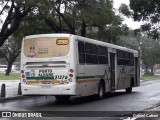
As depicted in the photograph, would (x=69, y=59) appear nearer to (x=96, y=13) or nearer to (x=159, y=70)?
(x=96, y=13)

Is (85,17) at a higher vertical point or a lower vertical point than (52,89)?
higher

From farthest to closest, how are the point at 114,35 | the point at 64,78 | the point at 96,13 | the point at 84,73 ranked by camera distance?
the point at 114,35
the point at 96,13
the point at 84,73
the point at 64,78

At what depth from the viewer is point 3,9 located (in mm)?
23797

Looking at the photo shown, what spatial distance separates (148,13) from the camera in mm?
22000

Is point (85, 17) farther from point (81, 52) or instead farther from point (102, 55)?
point (81, 52)

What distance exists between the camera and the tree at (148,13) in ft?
69.4

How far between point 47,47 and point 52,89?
1943 mm

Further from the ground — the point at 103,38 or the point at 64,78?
the point at 103,38

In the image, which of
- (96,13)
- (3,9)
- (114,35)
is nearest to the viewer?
(3,9)

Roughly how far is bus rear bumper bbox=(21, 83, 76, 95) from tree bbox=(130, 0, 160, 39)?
22.8 feet

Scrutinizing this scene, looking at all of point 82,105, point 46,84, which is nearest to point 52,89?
point 46,84

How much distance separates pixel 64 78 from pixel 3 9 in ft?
28.5

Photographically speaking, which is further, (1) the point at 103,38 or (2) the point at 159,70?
(2) the point at 159,70

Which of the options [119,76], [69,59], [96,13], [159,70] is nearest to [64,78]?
[69,59]
